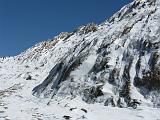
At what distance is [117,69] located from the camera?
89.2 feet

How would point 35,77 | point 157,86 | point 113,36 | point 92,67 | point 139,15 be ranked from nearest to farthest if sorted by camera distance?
point 157,86 → point 92,67 → point 113,36 → point 139,15 → point 35,77

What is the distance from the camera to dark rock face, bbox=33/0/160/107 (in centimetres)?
2466

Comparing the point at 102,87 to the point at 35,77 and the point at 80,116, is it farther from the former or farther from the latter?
the point at 35,77

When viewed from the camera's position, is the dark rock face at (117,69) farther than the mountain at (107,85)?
Yes

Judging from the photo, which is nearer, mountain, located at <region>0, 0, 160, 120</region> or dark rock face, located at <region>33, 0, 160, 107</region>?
mountain, located at <region>0, 0, 160, 120</region>

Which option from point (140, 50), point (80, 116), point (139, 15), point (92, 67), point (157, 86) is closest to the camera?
point (80, 116)

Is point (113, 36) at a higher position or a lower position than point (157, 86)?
higher

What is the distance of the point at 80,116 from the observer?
2153 cm

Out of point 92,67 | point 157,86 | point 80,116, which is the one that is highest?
point 92,67

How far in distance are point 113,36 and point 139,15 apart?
17.8 feet

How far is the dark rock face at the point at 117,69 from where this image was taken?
24.7m

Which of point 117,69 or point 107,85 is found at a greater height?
point 117,69

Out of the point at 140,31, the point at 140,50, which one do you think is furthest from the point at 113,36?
the point at 140,50

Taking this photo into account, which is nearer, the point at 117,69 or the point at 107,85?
the point at 107,85
